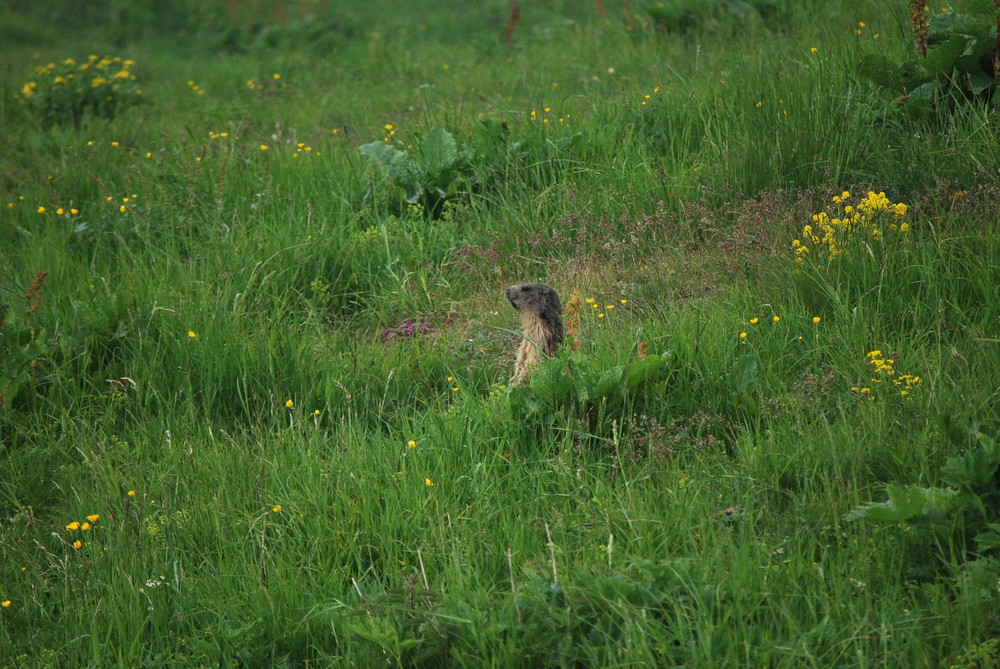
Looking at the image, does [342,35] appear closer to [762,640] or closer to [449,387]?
[449,387]

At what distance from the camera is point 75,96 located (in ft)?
29.7

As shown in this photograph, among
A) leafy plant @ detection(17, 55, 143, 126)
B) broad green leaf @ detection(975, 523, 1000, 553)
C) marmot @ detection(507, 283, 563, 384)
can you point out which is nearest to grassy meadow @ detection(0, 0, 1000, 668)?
broad green leaf @ detection(975, 523, 1000, 553)

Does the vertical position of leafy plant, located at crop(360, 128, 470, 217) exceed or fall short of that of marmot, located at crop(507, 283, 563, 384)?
it exceeds it

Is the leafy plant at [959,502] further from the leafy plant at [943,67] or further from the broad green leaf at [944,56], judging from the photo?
the broad green leaf at [944,56]

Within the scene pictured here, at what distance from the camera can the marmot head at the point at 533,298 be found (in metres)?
4.30

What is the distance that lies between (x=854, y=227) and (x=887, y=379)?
0.99 metres

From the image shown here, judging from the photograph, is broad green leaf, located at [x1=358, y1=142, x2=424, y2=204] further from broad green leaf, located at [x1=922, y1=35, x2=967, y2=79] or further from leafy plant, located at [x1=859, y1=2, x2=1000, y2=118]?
broad green leaf, located at [x1=922, y1=35, x2=967, y2=79]

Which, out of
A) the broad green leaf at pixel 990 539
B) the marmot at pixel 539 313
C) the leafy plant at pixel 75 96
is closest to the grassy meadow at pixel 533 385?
the broad green leaf at pixel 990 539

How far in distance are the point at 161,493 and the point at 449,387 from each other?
1.40 m

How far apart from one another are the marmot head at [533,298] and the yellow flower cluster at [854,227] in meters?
1.18

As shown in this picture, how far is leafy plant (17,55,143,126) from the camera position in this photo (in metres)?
9.05

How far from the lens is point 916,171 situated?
15.3ft

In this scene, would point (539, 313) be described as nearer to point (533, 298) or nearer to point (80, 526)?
point (533, 298)

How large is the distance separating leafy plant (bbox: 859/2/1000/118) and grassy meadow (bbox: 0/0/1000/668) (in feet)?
0.36
